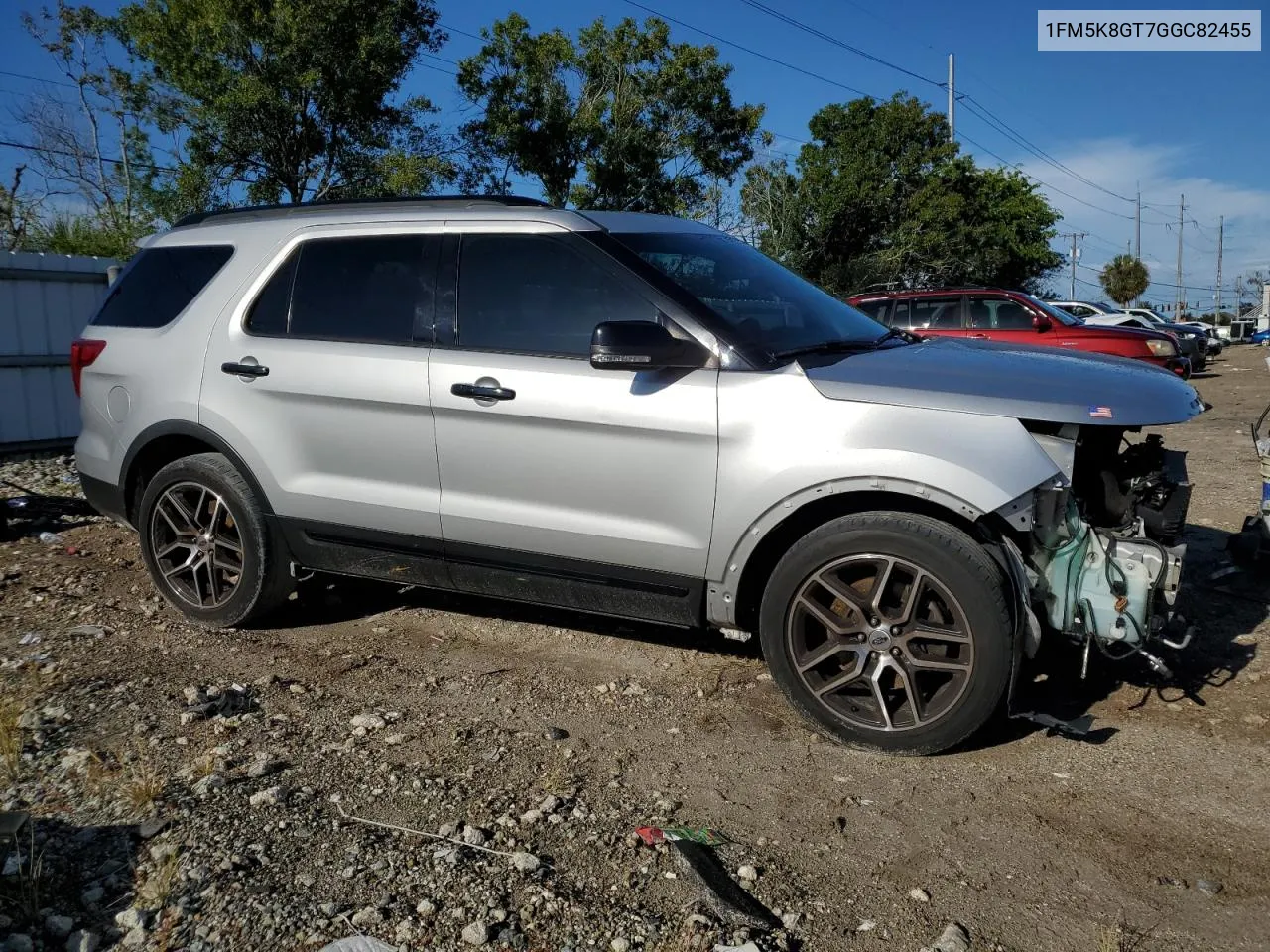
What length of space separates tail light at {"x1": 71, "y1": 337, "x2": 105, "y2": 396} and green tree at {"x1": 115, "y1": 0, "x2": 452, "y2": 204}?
52.0 ft

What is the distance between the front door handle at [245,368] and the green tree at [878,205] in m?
26.7

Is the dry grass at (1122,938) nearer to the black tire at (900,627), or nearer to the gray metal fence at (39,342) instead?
the black tire at (900,627)

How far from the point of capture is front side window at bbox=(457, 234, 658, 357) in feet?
12.6

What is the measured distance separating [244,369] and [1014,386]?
3.20 m

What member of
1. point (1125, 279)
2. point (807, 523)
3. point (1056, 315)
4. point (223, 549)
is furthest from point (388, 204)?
point (1125, 279)

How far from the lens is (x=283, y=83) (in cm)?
1942

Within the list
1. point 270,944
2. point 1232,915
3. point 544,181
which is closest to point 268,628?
point 270,944

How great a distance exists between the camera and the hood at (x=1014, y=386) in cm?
323

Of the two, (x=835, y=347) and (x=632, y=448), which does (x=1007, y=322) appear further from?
(x=632, y=448)

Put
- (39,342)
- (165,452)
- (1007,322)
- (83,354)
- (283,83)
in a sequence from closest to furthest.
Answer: (165,452) < (83,354) < (39,342) < (1007,322) < (283,83)

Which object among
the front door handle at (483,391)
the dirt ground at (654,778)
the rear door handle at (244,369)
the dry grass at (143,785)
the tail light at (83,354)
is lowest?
the dirt ground at (654,778)

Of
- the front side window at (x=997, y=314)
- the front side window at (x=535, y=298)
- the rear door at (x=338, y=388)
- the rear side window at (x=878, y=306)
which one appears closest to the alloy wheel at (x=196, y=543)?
the rear door at (x=338, y=388)

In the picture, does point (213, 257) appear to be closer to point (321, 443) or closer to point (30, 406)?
point (321, 443)

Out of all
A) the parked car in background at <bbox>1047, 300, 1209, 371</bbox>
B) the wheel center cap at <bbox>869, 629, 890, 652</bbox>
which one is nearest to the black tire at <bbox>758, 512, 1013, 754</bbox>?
the wheel center cap at <bbox>869, 629, 890, 652</bbox>
